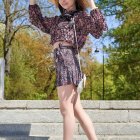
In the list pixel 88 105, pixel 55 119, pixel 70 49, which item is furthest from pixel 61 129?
pixel 70 49

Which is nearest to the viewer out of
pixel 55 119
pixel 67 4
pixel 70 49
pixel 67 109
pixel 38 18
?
pixel 67 109

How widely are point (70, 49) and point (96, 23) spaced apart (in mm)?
346

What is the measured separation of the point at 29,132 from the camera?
529 cm

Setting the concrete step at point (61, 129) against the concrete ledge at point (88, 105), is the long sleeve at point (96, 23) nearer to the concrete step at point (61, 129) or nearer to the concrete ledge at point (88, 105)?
the concrete step at point (61, 129)

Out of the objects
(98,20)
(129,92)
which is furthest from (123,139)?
(129,92)

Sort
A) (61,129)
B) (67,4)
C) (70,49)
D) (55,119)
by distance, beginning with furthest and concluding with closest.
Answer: (55,119), (61,129), (67,4), (70,49)

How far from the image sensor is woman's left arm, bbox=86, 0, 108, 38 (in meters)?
3.69

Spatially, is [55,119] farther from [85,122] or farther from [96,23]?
[96,23]

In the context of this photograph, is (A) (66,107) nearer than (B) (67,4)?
Yes

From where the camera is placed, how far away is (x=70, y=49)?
3.77 meters

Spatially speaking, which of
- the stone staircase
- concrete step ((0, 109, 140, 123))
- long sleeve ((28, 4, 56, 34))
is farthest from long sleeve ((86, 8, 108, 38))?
concrete step ((0, 109, 140, 123))

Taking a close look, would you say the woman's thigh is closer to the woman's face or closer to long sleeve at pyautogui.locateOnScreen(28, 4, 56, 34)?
long sleeve at pyautogui.locateOnScreen(28, 4, 56, 34)

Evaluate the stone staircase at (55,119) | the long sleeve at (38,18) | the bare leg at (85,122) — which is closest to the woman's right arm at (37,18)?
the long sleeve at (38,18)

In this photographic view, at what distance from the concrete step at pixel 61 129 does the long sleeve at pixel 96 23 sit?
183 centimetres
